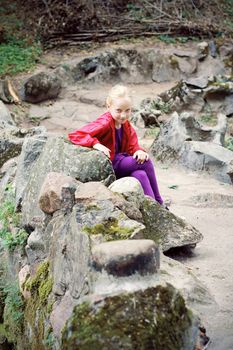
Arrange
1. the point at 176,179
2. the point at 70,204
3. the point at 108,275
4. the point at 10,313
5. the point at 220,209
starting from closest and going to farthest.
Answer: the point at 108,275
the point at 70,204
the point at 10,313
the point at 220,209
the point at 176,179

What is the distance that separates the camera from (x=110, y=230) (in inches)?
124

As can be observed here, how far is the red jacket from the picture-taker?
4.42 metres

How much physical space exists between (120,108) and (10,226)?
1.42 metres

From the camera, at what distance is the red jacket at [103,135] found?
4.42m

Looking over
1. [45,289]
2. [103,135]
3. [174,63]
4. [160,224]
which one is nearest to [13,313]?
[45,289]

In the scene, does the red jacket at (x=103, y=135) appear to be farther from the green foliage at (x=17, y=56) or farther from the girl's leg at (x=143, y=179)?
the green foliage at (x=17, y=56)

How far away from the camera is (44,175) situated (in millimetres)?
4367

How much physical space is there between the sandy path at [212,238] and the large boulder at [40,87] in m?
5.76

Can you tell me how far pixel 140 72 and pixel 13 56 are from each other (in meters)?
3.22

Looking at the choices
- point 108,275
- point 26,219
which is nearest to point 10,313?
point 26,219

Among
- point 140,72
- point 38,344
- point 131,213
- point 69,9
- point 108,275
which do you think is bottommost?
point 140,72

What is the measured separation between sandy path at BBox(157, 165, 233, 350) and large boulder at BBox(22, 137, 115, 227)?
918 mm

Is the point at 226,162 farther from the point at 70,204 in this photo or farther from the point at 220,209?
the point at 70,204

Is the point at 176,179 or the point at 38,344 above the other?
the point at 38,344
